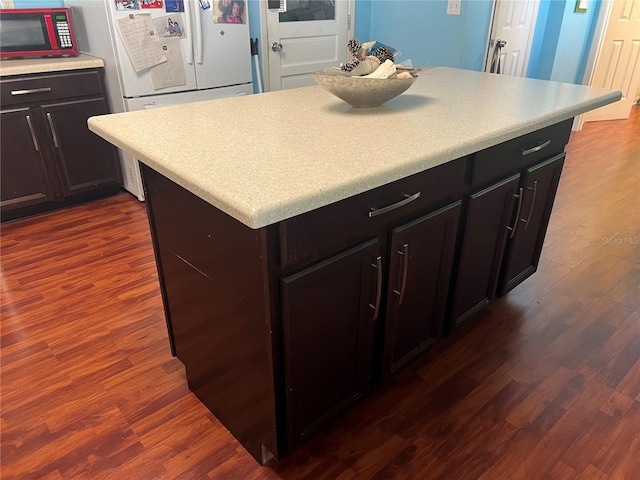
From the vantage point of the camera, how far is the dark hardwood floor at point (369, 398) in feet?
4.92

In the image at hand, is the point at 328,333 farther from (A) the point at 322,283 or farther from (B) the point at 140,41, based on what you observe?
(B) the point at 140,41

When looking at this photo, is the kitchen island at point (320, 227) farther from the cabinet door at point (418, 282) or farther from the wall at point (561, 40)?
the wall at point (561, 40)

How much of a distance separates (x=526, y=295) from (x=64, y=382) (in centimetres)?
208

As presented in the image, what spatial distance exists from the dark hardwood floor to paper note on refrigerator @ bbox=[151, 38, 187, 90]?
1100 mm

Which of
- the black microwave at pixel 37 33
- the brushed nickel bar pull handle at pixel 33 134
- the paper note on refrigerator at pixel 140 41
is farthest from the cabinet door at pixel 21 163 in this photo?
the paper note on refrigerator at pixel 140 41

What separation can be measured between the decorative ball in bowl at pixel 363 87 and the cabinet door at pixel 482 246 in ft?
1.46

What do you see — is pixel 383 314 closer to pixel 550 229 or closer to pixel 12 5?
pixel 550 229

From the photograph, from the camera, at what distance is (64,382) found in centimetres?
181

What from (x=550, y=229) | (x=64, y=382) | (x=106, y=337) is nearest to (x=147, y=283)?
(x=106, y=337)

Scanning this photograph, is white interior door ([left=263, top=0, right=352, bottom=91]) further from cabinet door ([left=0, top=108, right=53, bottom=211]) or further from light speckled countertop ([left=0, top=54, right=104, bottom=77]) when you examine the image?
cabinet door ([left=0, top=108, right=53, bottom=211])

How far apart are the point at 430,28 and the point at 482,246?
8.60 ft

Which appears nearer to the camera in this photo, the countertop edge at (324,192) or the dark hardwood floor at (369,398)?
the countertop edge at (324,192)

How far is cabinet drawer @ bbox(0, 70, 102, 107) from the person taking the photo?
2707mm

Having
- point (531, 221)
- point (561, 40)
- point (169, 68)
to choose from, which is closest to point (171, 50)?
point (169, 68)
